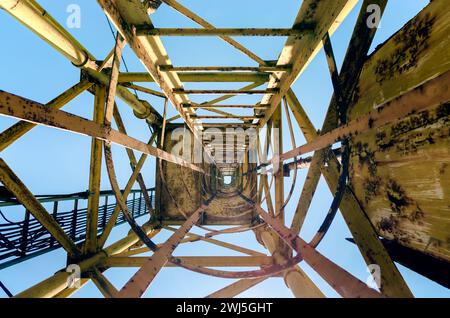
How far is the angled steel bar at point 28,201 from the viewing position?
2424 mm

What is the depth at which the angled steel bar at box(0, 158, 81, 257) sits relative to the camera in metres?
2.42

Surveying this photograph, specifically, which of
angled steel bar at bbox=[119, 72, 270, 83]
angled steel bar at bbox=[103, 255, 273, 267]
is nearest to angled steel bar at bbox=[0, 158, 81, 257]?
angled steel bar at bbox=[103, 255, 273, 267]

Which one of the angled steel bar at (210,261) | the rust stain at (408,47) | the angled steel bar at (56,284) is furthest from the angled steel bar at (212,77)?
the angled steel bar at (56,284)

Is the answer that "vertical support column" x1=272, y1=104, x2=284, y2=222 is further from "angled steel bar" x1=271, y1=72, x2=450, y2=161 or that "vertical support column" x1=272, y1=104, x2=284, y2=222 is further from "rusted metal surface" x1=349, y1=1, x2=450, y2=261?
"angled steel bar" x1=271, y1=72, x2=450, y2=161

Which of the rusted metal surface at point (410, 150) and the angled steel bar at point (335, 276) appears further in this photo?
the rusted metal surface at point (410, 150)

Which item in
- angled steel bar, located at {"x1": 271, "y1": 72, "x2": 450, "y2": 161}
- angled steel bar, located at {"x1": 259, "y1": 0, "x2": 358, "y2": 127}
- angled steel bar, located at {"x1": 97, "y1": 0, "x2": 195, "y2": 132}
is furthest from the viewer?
angled steel bar, located at {"x1": 97, "y1": 0, "x2": 195, "y2": 132}

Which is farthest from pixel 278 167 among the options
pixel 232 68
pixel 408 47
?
pixel 408 47

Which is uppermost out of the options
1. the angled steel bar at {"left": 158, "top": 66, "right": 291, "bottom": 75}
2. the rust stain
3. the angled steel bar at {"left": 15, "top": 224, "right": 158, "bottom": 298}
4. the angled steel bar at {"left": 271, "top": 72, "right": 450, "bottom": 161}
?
the angled steel bar at {"left": 158, "top": 66, "right": 291, "bottom": 75}

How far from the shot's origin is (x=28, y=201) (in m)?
2.65

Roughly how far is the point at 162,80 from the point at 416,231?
3883mm

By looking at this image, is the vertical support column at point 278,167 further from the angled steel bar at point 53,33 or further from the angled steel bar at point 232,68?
the angled steel bar at point 53,33

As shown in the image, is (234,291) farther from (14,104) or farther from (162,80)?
(162,80)
